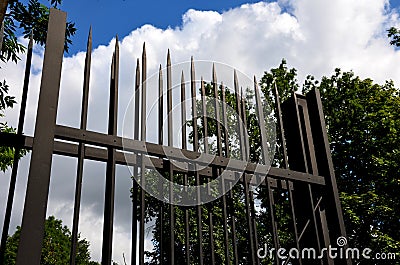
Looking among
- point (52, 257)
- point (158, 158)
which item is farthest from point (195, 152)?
point (52, 257)

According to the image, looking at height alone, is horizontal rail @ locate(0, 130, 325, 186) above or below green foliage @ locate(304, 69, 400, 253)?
below

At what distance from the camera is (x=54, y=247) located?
27.1 m

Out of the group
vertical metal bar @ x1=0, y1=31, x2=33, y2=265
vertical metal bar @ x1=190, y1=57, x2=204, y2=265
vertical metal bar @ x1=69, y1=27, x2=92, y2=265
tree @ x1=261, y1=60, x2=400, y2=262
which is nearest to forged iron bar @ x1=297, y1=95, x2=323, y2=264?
vertical metal bar @ x1=190, y1=57, x2=204, y2=265

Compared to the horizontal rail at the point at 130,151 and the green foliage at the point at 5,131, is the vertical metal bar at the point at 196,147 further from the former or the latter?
the green foliage at the point at 5,131

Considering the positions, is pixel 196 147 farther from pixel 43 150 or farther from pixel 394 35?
pixel 394 35

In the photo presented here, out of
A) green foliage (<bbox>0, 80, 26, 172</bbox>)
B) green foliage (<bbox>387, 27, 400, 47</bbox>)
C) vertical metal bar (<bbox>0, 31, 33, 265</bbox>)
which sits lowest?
vertical metal bar (<bbox>0, 31, 33, 265</bbox>)

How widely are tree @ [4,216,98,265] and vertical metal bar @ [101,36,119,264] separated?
23.4 m

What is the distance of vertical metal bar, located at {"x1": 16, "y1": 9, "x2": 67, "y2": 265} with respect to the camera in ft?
6.06

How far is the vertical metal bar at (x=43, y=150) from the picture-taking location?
1848 mm

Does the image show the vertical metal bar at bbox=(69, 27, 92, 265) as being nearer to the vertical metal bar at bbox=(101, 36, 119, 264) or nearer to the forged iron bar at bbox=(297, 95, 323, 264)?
the vertical metal bar at bbox=(101, 36, 119, 264)

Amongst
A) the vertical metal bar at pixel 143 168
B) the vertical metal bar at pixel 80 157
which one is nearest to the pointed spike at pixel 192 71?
the vertical metal bar at pixel 143 168

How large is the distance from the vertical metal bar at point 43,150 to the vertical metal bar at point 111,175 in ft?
1.09

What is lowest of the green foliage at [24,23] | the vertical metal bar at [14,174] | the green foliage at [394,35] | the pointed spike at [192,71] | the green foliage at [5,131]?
the vertical metal bar at [14,174]

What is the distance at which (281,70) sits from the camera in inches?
642
